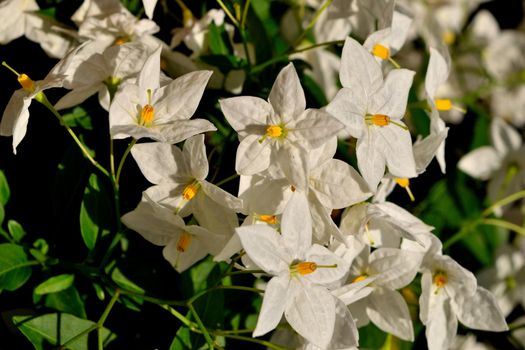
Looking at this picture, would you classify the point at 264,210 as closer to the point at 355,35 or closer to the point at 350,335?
the point at 350,335

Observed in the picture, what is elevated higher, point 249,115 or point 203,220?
point 249,115

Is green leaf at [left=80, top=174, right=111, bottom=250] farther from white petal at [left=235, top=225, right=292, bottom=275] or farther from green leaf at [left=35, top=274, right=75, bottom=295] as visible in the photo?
white petal at [left=235, top=225, right=292, bottom=275]

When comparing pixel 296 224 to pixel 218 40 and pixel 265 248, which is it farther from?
pixel 218 40

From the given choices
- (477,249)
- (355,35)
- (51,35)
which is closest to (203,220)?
(51,35)

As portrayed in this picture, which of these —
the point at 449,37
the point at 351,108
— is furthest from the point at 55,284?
the point at 449,37

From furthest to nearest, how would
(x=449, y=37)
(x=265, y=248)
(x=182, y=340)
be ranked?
(x=449, y=37) < (x=182, y=340) < (x=265, y=248)
